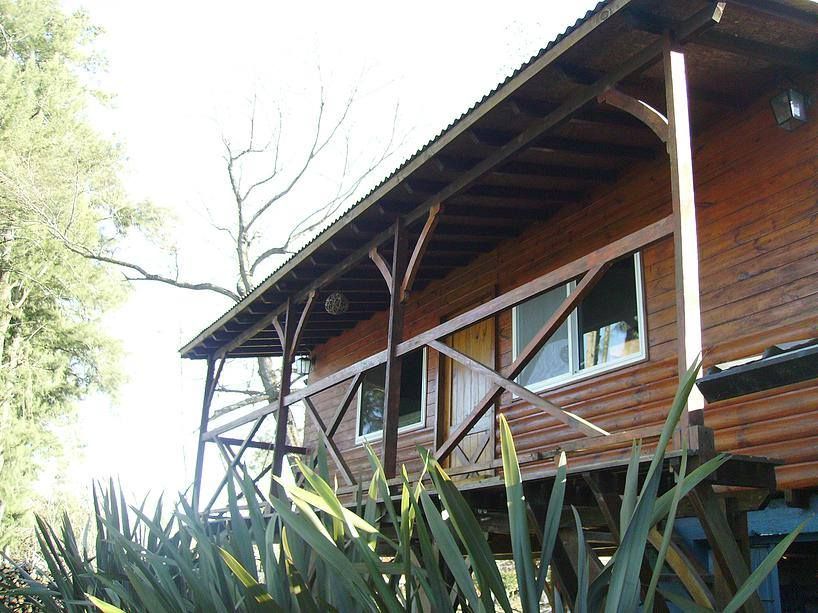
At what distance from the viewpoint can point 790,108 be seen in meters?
5.31

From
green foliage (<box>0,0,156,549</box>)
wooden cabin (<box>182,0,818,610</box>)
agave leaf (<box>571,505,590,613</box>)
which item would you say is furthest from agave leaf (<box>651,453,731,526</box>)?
green foliage (<box>0,0,156,549</box>)

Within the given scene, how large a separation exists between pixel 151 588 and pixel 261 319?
7529mm

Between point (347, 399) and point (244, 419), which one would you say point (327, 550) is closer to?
point (347, 399)

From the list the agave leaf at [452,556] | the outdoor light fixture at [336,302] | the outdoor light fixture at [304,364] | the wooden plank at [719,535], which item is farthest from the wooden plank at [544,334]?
the outdoor light fixture at [304,364]

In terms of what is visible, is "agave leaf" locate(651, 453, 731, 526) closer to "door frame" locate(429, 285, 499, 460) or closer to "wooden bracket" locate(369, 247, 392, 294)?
"wooden bracket" locate(369, 247, 392, 294)

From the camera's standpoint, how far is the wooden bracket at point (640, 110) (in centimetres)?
460

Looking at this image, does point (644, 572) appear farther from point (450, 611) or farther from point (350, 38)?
point (350, 38)

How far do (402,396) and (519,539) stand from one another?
25.2ft

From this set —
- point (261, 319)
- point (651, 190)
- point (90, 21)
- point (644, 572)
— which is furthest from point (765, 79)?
point (90, 21)

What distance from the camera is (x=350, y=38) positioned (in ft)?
73.6

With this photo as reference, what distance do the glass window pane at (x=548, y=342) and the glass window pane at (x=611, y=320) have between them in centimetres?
22

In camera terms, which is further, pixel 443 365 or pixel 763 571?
pixel 443 365

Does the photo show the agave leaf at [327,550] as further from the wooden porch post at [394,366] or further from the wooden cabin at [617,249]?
the wooden porch post at [394,366]

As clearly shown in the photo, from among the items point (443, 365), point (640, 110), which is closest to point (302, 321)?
point (443, 365)
